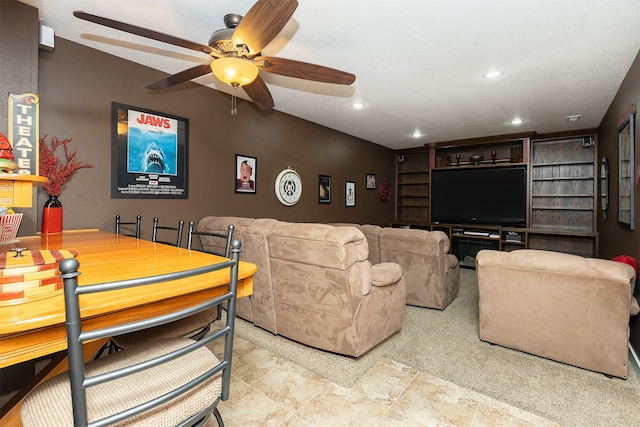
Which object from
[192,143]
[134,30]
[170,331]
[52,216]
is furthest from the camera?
[192,143]

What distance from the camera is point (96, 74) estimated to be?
2.61 meters

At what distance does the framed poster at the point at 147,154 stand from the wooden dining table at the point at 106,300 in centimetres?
127

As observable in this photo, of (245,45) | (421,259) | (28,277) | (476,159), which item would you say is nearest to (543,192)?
(476,159)

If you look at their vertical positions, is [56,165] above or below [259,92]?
below

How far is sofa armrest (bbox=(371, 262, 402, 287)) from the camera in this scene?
2289mm

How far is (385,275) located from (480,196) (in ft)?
14.6

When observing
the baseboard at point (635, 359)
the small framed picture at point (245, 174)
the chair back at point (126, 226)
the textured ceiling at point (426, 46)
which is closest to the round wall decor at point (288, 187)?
the small framed picture at point (245, 174)

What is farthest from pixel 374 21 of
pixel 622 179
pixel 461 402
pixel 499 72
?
pixel 622 179

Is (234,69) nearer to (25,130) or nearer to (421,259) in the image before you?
(25,130)

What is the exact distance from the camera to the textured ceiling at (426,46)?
78.4 inches

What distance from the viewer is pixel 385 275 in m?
2.36

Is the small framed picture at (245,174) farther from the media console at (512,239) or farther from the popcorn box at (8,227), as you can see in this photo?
the media console at (512,239)

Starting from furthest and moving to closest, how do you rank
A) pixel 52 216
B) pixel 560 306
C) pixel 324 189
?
1. pixel 324 189
2. pixel 52 216
3. pixel 560 306

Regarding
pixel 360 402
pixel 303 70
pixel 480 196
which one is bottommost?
pixel 360 402
